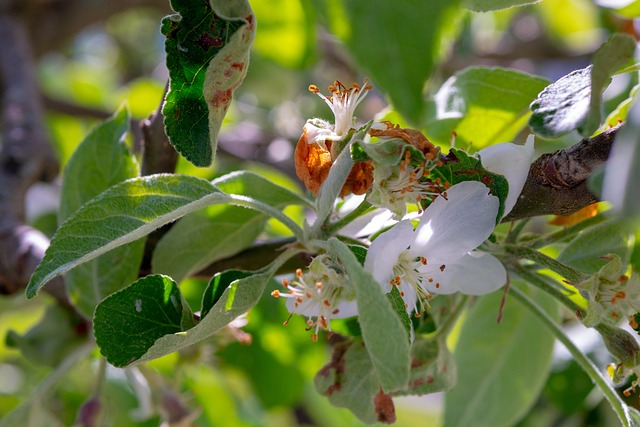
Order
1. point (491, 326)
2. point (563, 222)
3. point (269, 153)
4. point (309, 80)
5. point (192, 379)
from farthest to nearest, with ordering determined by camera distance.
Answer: point (309, 80), point (269, 153), point (192, 379), point (491, 326), point (563, 222)

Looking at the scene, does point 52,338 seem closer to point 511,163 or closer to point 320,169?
point 320,169

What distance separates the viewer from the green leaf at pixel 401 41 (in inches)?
15.5

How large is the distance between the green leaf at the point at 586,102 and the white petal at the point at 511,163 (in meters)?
0.08

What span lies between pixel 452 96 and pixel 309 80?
1401mm

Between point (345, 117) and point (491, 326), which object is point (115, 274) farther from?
point (491, 326)

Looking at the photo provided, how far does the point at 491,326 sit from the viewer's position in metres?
0.92

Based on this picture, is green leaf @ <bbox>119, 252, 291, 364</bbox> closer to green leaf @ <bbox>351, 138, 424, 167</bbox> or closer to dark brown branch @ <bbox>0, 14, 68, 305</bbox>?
green leaf @ <bbox>351, 138, 424, 167</bbox>

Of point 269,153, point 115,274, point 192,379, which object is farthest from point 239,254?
point 269,153

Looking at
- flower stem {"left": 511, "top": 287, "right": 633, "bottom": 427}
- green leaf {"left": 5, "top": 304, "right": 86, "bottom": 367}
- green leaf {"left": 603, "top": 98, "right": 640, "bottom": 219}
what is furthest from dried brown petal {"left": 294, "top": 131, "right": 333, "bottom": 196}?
green leaf {"left": 5, "top": 304, "right": 86, "bottom": 367}

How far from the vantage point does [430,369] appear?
71 centimetres

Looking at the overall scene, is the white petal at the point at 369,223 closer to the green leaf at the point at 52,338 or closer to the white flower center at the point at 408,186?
the white flower center at the point at 408,186

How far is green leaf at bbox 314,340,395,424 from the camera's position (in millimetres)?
685

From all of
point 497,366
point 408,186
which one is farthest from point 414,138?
point 497,366

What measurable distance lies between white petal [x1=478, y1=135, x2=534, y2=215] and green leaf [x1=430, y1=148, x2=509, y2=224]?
0.5 inches
